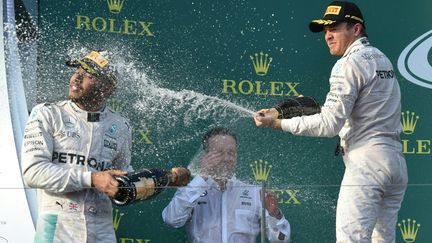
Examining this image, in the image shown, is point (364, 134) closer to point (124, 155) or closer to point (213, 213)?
point (213, 213)

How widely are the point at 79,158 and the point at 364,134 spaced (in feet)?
4.48

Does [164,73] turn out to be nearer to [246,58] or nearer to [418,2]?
[246,58]

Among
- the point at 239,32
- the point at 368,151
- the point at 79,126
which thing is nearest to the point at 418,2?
the point at 239,32

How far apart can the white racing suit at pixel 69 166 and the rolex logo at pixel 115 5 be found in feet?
3.59

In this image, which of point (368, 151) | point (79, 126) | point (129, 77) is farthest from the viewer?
point (129, 77)

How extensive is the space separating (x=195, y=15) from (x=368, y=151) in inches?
73.9

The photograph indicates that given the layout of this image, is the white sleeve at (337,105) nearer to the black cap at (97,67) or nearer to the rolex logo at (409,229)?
the black cap at (97,67)

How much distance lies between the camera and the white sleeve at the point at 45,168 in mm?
4598

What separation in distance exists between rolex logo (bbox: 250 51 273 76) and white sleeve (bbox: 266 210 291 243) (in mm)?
1376

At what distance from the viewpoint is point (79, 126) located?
15.7 ft

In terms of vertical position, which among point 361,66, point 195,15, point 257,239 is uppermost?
point 195,15

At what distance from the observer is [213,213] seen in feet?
17.2

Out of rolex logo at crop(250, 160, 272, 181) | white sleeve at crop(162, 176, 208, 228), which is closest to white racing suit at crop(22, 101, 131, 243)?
white sleeve at crop(162, 176, 208, 228)

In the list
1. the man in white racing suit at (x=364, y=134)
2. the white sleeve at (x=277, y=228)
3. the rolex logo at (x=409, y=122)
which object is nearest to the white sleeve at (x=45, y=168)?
the white sleeve at (x=277, y=228)
